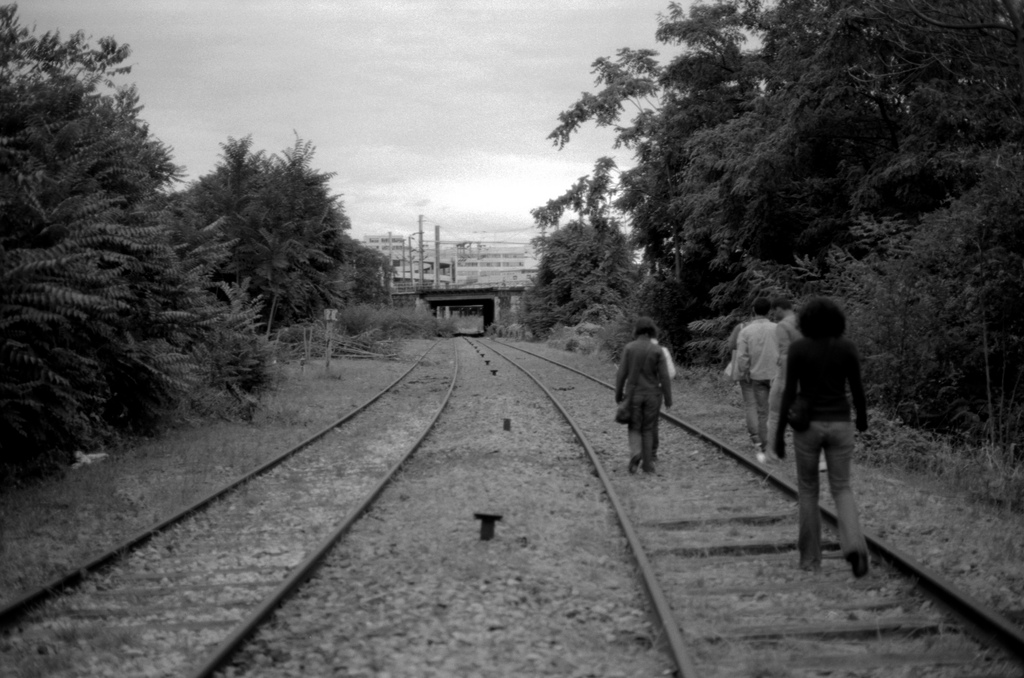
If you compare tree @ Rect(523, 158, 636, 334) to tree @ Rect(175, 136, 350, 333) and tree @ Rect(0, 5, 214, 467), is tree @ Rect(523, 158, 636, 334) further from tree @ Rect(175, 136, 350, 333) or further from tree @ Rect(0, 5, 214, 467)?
tree @ Rect(0, 5, 214, 467)

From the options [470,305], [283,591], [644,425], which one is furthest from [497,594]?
[470,305]

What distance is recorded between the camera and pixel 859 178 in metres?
18.7

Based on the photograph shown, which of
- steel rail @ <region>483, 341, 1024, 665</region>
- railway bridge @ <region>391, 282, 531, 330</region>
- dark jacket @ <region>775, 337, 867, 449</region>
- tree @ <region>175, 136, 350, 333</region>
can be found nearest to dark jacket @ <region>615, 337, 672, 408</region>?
steel rail @ <region>483, 341, 1024, 665</region>

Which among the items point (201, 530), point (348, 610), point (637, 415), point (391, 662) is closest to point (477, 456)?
point (637, 415)

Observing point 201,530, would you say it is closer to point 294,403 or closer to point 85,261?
point 85,261

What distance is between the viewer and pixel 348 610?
19.1ft

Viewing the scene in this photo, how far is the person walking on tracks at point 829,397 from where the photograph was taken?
6039 millimetres

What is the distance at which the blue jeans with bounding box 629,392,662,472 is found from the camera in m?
10.1

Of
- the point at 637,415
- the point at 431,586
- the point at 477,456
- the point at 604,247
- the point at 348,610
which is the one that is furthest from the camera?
the point at 604,247

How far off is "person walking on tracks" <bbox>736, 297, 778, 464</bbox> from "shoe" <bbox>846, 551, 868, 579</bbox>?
170 inches

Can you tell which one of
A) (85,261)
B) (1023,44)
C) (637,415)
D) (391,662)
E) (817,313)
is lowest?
(391,662)

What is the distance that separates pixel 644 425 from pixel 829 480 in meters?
3.99

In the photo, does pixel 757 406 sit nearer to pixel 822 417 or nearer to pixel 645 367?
pixel 645 367

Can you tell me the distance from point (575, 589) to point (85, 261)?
7.09 metres
